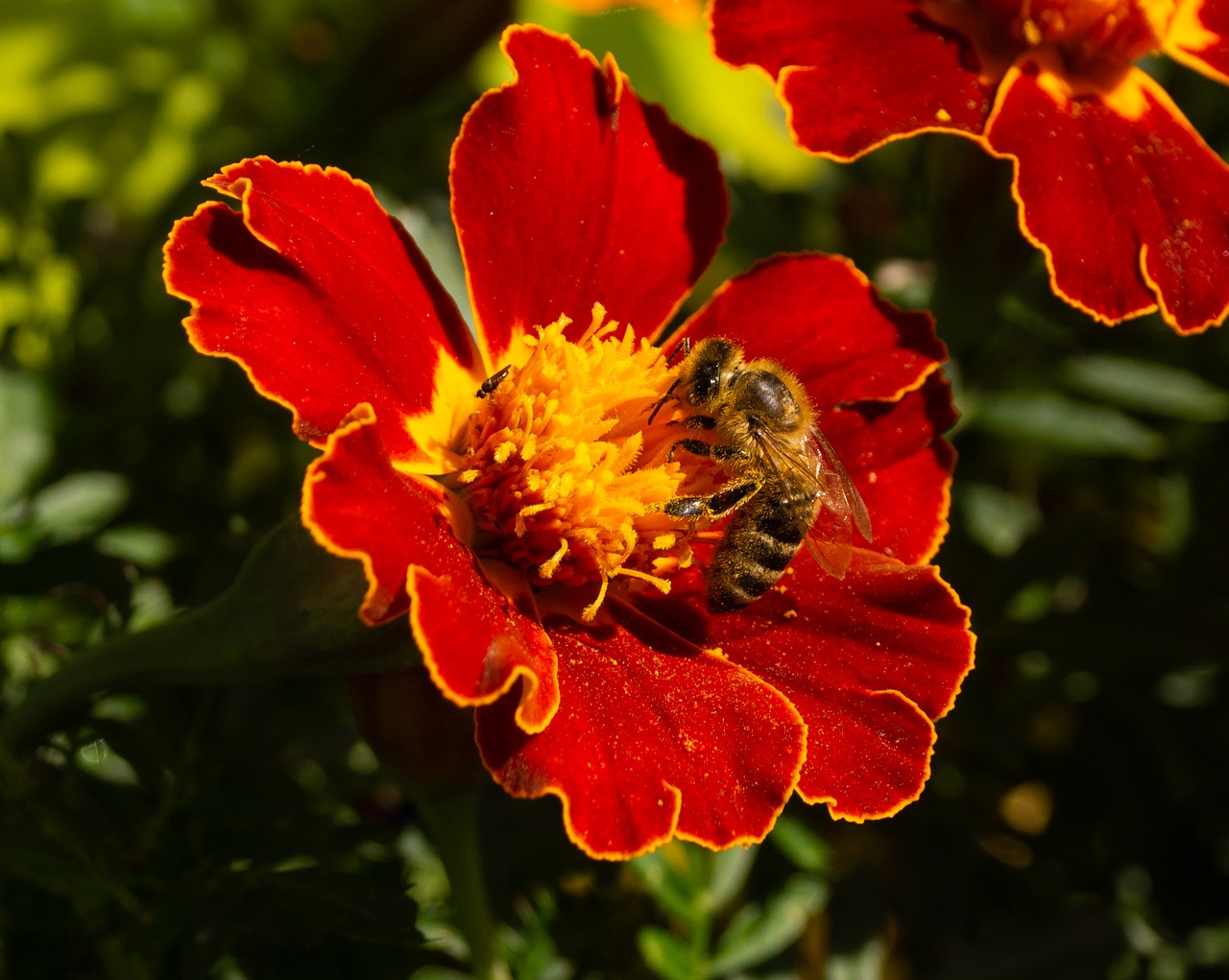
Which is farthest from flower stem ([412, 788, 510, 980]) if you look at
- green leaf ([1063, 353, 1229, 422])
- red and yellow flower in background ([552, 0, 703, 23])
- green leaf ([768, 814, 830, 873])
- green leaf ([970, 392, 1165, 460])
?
red and yellow flower in background ([552, 0, 703, 23])

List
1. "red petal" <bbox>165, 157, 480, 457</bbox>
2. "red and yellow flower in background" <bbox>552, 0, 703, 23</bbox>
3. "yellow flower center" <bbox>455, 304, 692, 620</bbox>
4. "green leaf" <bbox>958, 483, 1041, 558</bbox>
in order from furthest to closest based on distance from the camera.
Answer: "red and yellow flower in background" <bbox>552, 0, 703, 23</bbox> → "green leaf" <bbox>958, 483, 1041, 558</bbox> → "yellow flower center" <bbox>455, 304, 692, 620</bbox> → "red petal" <bbox>165, 157, 480, 457</bbox>

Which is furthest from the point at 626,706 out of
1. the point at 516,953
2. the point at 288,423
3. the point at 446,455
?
the point at 288,423

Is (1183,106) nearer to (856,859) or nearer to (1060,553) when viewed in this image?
(1060,553)

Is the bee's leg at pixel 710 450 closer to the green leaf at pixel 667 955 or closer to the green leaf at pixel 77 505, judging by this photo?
the green leaf at pixel 667 955

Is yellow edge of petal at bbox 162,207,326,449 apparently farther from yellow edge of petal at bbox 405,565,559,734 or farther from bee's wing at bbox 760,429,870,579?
bee's wing at bbox 760,429,870,579

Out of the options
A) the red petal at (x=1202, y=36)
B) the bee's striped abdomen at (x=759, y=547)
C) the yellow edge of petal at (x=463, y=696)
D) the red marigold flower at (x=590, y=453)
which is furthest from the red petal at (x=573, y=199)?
the red petal at (x=1202, y=36)

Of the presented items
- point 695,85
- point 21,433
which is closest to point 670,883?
point 21,433
